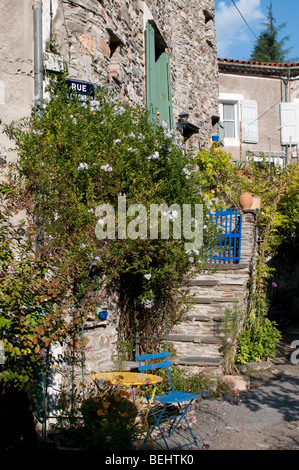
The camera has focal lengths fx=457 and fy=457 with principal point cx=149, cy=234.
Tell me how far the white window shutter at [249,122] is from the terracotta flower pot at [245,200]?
6.92 m

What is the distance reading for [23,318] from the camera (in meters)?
3.06

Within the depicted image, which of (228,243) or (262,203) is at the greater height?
(262,203)

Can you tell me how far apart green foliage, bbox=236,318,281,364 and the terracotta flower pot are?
2473mm

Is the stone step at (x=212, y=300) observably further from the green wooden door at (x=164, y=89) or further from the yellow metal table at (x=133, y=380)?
the green wooden door at (x=164, y=89)

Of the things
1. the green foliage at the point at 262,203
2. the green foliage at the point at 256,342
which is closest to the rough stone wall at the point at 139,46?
the green foliage at the point at 262,203

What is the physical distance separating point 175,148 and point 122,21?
8.45ft

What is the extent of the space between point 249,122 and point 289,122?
144cm

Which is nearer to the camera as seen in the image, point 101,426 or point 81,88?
point 101,426

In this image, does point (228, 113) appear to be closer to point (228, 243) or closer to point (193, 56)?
point (193, 56)

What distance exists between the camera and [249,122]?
1510 centimetres

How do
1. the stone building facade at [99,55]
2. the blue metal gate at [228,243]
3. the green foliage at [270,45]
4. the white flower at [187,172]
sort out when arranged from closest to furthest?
the stone building facade at [99,55]
the white flower at [187,172]
the blue metal gate at [228,243]
the green foliage at [270,45]

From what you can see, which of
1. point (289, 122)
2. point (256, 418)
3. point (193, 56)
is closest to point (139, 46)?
point (193, 56)

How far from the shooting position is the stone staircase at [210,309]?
609 cm
